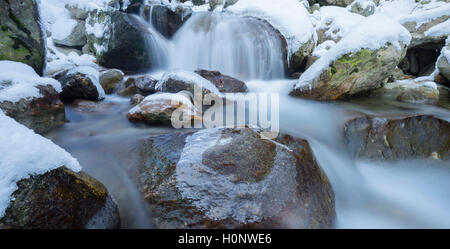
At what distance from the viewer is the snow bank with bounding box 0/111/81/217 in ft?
3.17

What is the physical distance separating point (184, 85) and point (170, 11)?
5.57 meters

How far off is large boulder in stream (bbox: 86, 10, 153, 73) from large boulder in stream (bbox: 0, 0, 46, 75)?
134 inches

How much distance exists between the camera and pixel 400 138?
263cm

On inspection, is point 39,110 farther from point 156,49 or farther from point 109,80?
point 156,49

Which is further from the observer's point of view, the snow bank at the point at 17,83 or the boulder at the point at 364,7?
the boulder at the point at 364,7

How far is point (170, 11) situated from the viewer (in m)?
8.07

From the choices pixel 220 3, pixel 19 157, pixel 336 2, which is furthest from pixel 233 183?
pixel 336 2

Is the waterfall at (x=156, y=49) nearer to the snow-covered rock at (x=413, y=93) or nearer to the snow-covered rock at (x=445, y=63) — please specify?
the snow-covered rock at (x=413, y=93)

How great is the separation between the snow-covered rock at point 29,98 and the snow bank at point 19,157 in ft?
6.00

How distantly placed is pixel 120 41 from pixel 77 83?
3660 millimetres

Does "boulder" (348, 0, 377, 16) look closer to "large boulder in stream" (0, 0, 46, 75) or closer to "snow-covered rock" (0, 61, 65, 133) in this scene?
"large boulder in stream" (0, 0, 46, 75)

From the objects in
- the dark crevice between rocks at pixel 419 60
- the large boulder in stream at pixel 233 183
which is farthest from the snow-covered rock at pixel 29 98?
the dark crevice between rocks at pixel 419 60

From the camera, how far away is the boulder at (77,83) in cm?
391

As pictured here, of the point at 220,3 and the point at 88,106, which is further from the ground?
the point at 220,3
